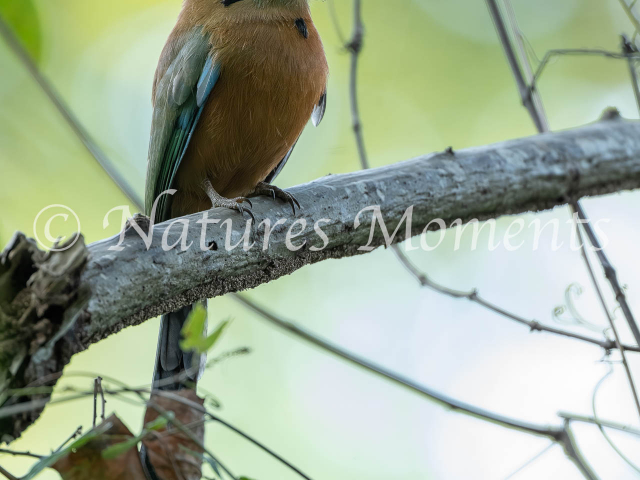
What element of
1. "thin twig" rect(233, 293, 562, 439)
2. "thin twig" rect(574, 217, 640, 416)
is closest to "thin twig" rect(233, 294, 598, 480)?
"thin twig" rect(233, 293, 562, 439)

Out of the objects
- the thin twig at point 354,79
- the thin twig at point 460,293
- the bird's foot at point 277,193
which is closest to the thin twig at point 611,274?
the thin twig at point 460,293

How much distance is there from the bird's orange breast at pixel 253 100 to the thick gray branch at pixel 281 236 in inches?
27.3

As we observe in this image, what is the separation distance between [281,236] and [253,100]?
1094 millimetres

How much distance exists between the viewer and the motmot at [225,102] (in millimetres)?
3471

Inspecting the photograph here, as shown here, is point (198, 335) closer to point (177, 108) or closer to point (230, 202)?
point (230, 202)

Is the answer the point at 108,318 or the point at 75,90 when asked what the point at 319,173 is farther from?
the point at 108,318

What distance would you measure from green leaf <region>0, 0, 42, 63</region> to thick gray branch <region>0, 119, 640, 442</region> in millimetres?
769

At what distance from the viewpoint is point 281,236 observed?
2715 mm

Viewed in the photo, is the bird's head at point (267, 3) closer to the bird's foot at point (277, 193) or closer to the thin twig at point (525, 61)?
the bird's foot at point (277, 193)

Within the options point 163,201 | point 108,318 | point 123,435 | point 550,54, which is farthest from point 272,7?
point 123,435

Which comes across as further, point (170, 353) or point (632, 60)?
point (170, 353)

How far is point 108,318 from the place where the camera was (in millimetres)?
2125

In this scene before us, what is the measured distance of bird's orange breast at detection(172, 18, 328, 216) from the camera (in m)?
3.47

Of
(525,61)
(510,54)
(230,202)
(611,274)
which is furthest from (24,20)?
(611,274)
